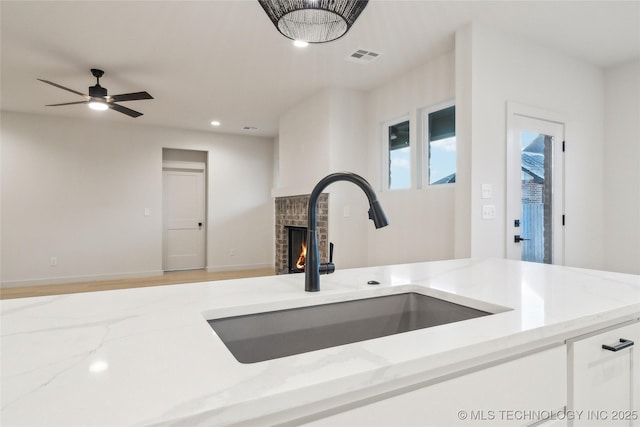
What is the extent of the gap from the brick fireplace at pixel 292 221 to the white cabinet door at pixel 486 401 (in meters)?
3.55

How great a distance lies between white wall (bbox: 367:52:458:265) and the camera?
3525 mm

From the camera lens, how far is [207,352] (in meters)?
0.64

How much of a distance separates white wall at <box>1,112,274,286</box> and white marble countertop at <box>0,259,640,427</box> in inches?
228

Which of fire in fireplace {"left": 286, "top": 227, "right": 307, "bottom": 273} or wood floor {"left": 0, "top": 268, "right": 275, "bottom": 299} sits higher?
fire in fireplace {"left": 286, "top": 227, "right": 307, "bottom": 273}

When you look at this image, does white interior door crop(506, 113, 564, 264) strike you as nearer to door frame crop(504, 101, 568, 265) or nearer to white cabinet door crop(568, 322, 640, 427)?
door frame crop(504, 101, 568, 265)

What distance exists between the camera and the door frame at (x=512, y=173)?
3129mm

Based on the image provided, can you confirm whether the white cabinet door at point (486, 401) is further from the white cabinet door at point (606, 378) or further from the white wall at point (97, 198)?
the white wall at point (97, 198)

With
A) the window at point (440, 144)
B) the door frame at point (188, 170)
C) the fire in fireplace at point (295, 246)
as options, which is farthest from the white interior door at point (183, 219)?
the window at point (440, 144)

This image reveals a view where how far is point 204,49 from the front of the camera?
3455 millimetres

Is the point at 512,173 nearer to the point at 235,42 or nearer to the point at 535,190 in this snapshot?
the point at 535,190

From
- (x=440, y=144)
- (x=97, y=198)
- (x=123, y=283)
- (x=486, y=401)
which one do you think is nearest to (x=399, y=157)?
(x=440, y=144)

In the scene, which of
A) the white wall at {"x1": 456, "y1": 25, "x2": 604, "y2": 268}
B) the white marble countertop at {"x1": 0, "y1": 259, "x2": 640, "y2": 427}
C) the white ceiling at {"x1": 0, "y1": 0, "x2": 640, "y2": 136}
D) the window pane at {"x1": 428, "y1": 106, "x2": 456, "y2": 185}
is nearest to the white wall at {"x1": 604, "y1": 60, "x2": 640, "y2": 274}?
the white wall at {"x1": 456, "y1": 25, "x2": 604, "y2": 268}

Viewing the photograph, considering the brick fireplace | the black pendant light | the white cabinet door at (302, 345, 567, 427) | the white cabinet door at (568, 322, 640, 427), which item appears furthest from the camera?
the brick fireplace

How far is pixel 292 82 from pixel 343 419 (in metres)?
4.23
